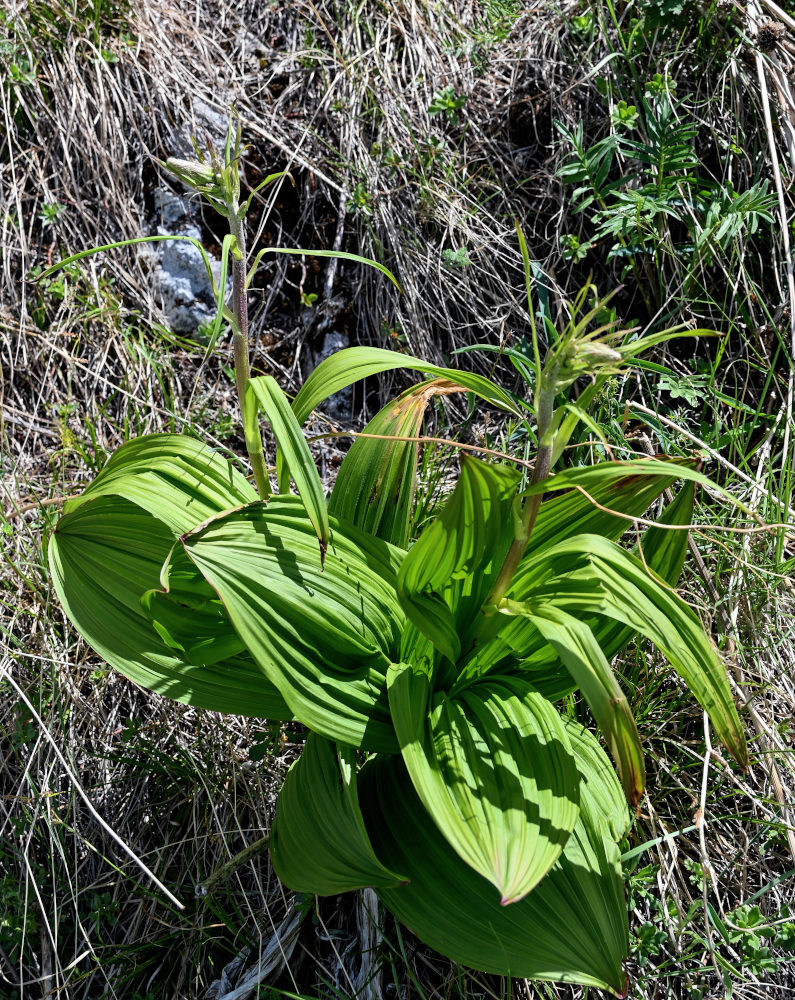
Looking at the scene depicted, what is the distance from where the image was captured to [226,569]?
1.36 metres

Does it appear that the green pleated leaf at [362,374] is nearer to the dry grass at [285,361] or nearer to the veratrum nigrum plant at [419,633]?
the veratrum nigrum plant at [419,633]

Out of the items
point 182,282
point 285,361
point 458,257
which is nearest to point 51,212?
point 182,282

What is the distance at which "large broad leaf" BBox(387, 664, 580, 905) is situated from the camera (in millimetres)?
1252

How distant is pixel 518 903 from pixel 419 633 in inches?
19.2

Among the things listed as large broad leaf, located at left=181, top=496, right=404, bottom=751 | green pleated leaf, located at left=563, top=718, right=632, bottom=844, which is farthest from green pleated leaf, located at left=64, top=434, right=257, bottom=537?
green pleated leaf, located at left=563, top=718, right=632, bottom=844

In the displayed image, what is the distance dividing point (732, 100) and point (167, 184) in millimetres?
→ 1784

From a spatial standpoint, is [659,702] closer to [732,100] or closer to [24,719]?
[24,719]

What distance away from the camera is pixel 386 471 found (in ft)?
5.48

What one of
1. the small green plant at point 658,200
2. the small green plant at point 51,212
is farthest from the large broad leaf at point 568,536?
the small green plant at point 51,212

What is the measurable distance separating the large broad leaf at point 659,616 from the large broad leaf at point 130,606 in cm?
65

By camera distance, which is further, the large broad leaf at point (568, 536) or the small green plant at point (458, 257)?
the small green plant at point (458, 257)

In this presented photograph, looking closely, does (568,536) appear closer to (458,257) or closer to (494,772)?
(494,772)

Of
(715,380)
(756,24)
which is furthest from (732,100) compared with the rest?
(715,380)

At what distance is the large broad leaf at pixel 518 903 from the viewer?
1.39 m
